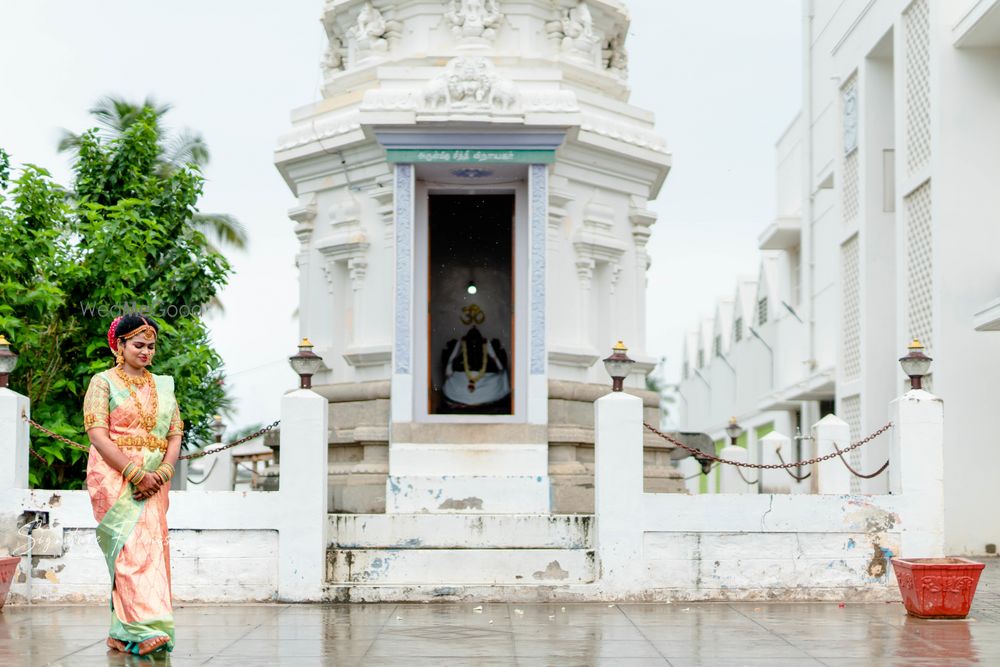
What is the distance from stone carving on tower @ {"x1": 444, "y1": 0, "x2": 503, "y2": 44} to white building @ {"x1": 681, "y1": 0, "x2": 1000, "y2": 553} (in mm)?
6438

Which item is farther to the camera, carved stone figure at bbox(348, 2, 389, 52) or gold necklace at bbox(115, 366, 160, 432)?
carved stone figure at bbox(348, 2, 389, 52)

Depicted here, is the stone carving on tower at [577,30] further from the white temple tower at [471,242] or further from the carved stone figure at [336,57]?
the carved stone figure at [336,57]

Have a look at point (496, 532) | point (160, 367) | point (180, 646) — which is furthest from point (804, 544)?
point (160, 367)

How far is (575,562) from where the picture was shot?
1192cm

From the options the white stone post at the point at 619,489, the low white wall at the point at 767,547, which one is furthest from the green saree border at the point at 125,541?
the low white wall at the point at 767,547

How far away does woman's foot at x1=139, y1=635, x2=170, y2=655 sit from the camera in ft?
26.4

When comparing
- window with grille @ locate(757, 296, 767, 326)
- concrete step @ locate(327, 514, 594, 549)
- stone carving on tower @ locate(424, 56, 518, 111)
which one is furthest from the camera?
window with grille @ locate(757, 296, 767, 326)

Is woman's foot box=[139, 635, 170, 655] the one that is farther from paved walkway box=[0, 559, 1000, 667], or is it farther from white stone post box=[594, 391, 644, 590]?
white stone post box=[594, 391, 644, 590]

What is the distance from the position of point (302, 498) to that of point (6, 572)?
7.69ft

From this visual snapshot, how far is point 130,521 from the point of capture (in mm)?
8281

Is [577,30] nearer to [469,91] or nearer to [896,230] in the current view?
[469,91]

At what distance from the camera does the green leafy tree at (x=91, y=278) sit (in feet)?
45.6

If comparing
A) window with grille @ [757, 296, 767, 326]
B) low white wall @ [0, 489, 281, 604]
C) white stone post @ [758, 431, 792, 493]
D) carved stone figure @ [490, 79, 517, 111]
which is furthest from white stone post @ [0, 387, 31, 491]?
window with grille @ [757, 296, 767, 326]

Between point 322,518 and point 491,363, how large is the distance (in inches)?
156
